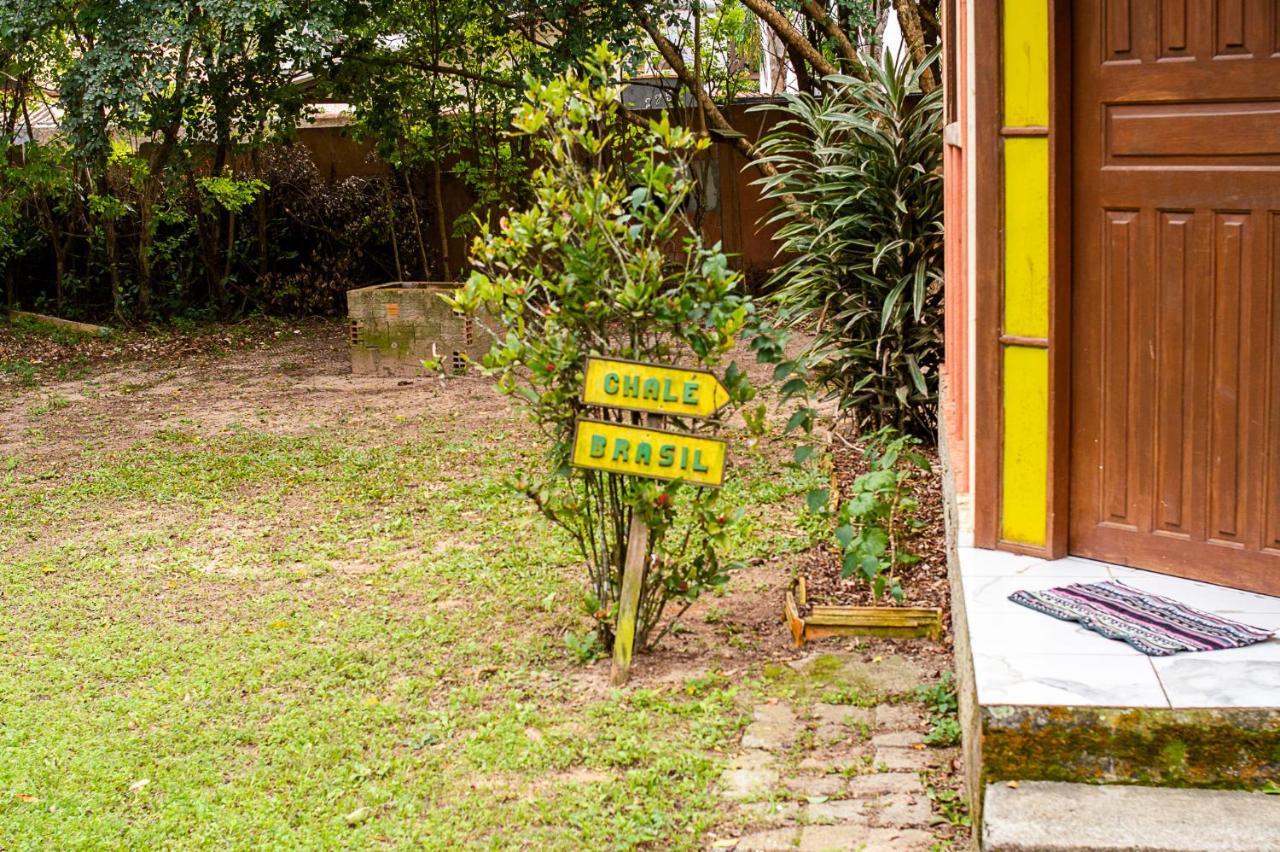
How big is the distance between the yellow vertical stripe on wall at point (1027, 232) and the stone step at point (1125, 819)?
155cm

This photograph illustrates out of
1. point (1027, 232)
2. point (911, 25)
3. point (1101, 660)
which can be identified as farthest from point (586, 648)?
point (911, 25)

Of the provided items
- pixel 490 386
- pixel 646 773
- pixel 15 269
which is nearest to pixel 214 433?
pixel 490 386

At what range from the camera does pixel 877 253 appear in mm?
6984

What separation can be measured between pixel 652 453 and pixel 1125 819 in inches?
72.4

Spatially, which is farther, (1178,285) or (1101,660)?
(1178,285)

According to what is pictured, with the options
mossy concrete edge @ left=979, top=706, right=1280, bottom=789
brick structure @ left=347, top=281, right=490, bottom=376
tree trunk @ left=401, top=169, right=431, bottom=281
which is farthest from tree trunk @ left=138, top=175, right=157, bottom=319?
mossy concrete edge @ left=979, top=706, right=1280, bottom=789

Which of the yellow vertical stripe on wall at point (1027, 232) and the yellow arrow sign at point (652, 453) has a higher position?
the yellow vertical stripe on wall at point (1027, 232)

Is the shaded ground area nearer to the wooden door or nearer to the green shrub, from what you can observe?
the green shrub

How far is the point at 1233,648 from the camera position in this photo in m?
3.46

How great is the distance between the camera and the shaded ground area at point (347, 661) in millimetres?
3682

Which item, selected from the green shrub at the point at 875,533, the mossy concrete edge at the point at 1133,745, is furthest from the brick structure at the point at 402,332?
the mossy concrete edge at the point at 1133,745

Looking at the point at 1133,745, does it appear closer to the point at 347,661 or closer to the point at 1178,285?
the point at 1178,285

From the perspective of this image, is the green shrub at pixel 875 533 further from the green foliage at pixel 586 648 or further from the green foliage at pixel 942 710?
the green foliage at pixel 586 648

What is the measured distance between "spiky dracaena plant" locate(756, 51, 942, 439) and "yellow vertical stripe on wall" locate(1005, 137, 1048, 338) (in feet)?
8.98
